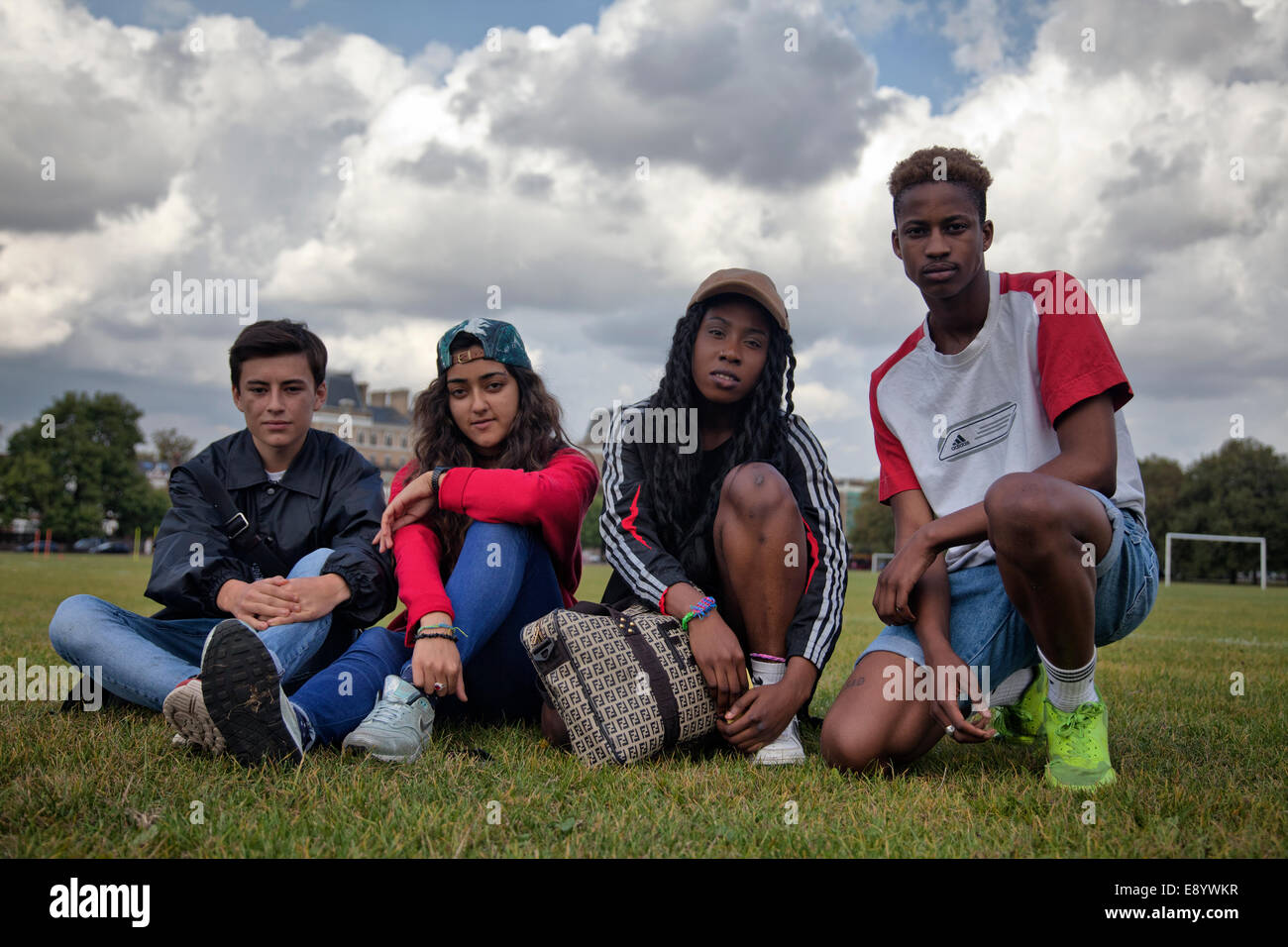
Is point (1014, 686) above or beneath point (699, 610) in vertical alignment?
beneath

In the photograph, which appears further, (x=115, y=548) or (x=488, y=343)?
(x=115, y=548)

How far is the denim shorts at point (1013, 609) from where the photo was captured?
9.43 feet

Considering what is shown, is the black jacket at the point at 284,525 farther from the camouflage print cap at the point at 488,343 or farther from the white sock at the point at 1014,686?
the white sock at the point at 1014,686

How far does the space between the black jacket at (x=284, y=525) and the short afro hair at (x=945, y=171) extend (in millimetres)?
2397

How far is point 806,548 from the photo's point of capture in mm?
3375

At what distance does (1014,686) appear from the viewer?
3406 millimetres

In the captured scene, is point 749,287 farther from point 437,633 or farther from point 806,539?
point 437,633

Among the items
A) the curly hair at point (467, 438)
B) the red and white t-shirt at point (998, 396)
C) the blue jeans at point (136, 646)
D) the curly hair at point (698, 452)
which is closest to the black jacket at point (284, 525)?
the blue jeans at point (136, 646)

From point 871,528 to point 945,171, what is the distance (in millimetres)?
89088

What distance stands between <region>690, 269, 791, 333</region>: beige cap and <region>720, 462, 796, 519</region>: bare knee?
703mm

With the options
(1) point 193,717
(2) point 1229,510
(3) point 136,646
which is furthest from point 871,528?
(1) point 193,717

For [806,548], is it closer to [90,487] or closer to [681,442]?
[681,442]
